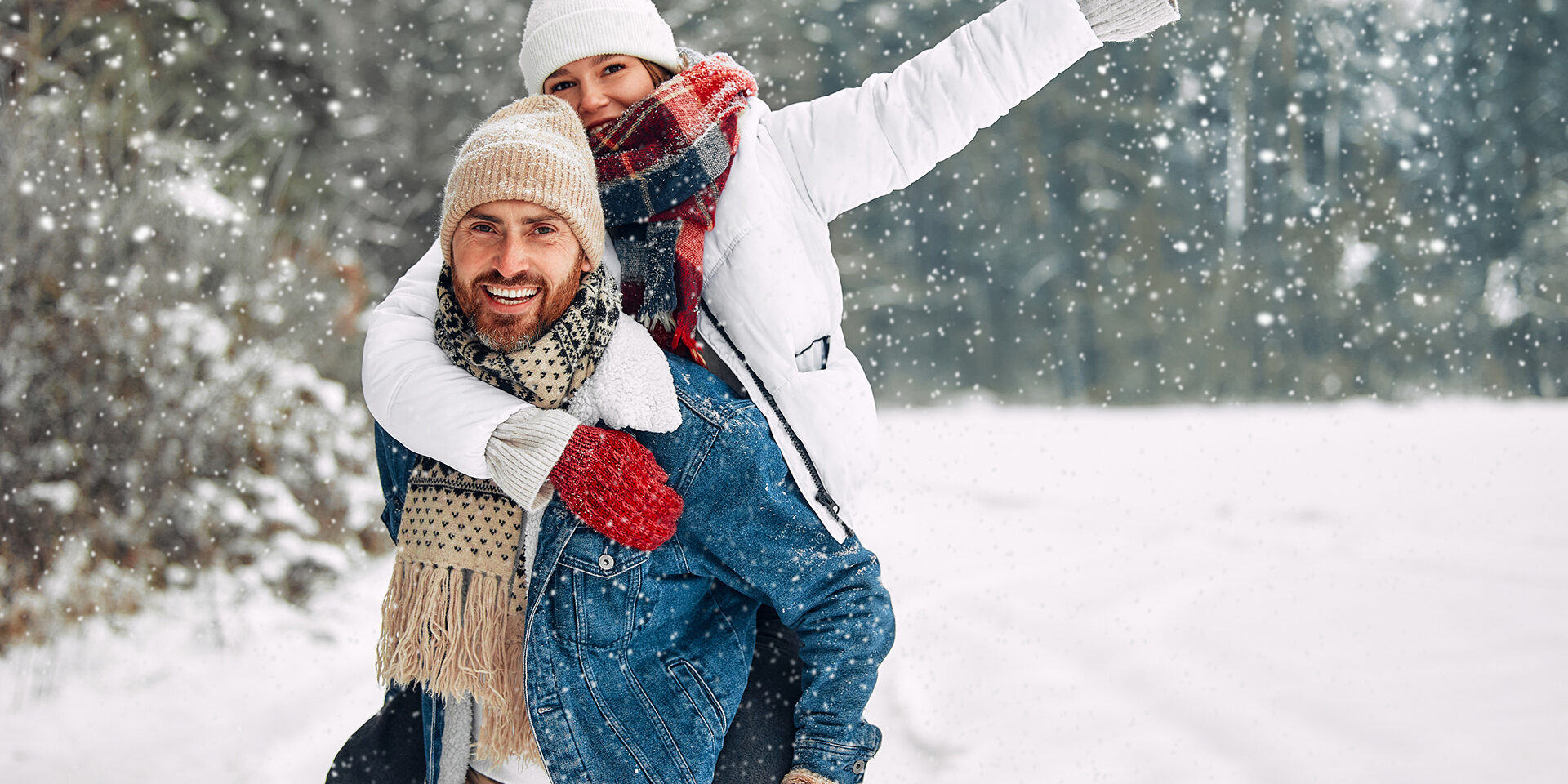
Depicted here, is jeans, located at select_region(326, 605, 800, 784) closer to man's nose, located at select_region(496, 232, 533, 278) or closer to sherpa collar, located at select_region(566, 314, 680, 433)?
sherpa collar, located at select_region(566, 314, 680, 433)

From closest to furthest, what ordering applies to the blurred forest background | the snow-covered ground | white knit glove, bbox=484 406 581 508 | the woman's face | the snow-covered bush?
white knit glove, bbox=484 406 581 508 → the woman's face → the snow-covered ground → the snow-covered bush → the blurred forest background

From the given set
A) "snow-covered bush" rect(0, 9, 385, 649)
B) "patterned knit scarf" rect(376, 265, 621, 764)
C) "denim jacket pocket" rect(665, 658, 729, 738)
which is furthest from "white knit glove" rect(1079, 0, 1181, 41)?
"snow-covered bush" rect(0, 9, 385, 649)

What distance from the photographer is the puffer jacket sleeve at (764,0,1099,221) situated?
4.27ft

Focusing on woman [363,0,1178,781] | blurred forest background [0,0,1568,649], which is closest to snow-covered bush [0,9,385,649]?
blurred forest background [0,0,1568,649]

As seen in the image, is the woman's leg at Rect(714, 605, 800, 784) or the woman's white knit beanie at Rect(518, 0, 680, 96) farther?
the woman's white knit beanie at Rect(518, 0, 680, 96)

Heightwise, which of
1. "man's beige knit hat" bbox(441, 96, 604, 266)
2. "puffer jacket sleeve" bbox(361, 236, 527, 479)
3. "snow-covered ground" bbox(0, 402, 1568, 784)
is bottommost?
"snow-covered ground" bbox(0, 402, 1568, 784)

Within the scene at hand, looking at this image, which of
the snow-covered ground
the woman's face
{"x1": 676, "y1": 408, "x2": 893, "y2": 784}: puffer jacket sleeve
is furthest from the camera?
the snow-covered ground

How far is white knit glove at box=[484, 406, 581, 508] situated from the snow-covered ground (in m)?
1.88

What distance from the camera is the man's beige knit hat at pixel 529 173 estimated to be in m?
1.13

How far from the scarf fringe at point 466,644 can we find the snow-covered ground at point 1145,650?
1.65 meters

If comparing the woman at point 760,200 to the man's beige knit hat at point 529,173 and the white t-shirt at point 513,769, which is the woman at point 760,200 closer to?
the man's beige knit hat at point 529,173

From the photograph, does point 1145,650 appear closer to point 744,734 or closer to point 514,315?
point 744,734

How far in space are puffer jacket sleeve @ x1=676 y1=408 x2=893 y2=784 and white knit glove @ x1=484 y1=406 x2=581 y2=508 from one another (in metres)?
0.18

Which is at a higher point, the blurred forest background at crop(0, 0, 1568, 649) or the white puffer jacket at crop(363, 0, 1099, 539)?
the blurred forest background at crop(0, 0, 1568, 649)
